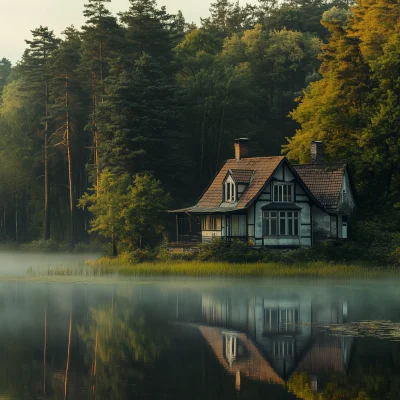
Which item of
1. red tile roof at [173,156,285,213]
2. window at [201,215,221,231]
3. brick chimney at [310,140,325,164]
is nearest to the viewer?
red tile roof at [173,156,285,213]

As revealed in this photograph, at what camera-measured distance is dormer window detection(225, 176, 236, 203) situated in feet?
206

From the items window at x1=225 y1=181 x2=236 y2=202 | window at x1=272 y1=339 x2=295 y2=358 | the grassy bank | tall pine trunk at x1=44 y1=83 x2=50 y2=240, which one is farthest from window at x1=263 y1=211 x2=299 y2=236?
tall pine trunk at x1=44 y1=83 x2=50 y2=240

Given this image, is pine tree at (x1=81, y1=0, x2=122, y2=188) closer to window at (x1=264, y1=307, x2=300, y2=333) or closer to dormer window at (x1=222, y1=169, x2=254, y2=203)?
dormer window at (x1=222, y1=169, x2=254, y2=203)

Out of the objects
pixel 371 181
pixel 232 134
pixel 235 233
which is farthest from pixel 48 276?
pixel 232 134

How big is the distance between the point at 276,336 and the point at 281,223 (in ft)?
107

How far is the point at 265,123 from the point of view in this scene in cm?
9425

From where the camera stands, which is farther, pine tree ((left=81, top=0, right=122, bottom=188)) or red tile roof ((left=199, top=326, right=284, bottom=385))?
pine tree ((left=81, top=0, right=122, bottom=188))

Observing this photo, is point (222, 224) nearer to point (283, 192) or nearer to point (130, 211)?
point (283, 192)

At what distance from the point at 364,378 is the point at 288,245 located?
39832mm

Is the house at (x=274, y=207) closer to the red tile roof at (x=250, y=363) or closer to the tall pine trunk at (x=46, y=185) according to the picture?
the tall pine trunk at (x=46, y=185)

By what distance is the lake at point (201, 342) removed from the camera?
21.7 meters

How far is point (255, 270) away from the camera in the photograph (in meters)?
54.9

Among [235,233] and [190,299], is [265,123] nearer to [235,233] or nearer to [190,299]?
[235,233]

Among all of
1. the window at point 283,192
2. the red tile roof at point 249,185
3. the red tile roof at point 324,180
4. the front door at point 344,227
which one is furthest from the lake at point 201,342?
the red tile roof at point 324,180
